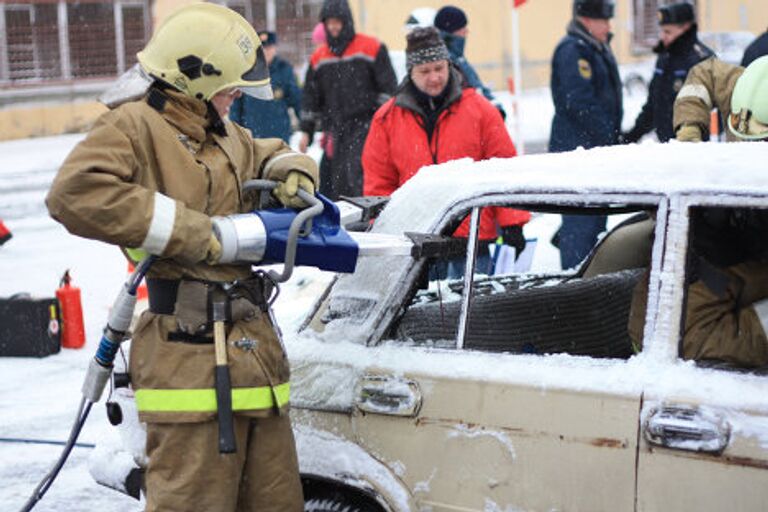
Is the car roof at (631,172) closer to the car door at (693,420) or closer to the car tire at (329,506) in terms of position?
the car door at (693,420)

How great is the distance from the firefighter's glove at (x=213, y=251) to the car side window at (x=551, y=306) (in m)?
0.61

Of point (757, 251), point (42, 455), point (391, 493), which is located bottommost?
point (42, 455)

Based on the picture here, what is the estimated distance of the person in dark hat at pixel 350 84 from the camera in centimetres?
893

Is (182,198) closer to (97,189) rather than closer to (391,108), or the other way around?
(97,189)

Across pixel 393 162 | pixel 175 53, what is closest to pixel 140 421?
pixel 175 53

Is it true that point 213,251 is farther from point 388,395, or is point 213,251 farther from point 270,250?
point 388,395

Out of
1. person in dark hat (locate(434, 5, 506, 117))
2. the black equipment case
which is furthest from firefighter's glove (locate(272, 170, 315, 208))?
person in dark hat (locate(434, 5, 506, 117))

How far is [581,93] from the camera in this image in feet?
25.5

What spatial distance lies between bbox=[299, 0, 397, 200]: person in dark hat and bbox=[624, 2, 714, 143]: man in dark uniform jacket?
190 centimetres

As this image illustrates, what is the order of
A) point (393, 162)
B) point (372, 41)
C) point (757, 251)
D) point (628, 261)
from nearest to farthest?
point (757, 251) < point (628, 261) < point (393, 162) < point (372, 41)

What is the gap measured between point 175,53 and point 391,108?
9.79 ft

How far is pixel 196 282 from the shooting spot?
326cm

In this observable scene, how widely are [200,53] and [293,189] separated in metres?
0.44

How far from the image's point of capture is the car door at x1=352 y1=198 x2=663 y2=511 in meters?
3.06
